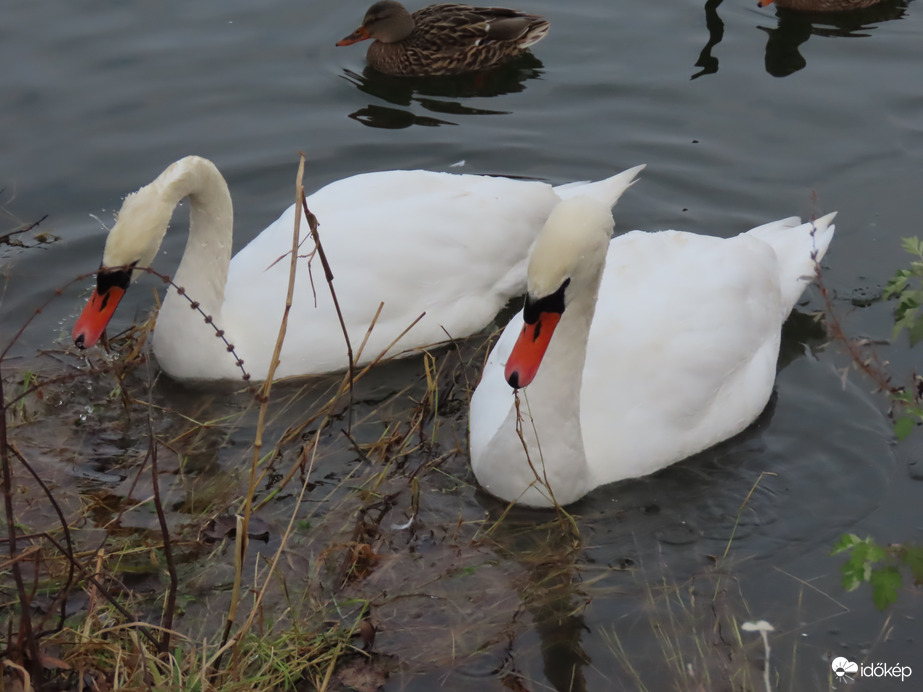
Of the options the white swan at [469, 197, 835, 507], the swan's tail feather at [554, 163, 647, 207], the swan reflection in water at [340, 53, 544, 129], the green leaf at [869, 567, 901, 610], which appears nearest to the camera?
the green leaf at [869, 567, 901, 610]

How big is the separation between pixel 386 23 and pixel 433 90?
2.22ft

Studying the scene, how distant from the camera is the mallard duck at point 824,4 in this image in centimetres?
1082

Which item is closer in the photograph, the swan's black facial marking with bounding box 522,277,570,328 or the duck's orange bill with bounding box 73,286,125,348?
the swan's black facial marking with bounding box 522,277,570,328

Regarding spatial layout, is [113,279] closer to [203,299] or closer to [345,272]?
[203,299]

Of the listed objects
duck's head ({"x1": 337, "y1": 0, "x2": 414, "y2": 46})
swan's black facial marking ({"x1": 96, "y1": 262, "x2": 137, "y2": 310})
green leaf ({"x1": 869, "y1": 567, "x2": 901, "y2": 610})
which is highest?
duck's head ({"x1": 337, "y1": 0, "x2": 414, "y2": 46})

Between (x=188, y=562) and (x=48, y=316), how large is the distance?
2744 millimetres

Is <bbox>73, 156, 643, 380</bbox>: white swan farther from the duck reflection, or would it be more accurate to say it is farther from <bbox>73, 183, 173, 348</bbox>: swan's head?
the duck reflection

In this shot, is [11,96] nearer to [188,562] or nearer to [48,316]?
[48,316]

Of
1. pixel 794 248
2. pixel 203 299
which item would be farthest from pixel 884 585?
pixel 203 299

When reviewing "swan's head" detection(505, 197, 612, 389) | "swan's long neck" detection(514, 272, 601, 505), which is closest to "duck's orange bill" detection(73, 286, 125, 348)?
"swan's long neck" detection(514, 272, 601, 505)

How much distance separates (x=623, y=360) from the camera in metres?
5.85

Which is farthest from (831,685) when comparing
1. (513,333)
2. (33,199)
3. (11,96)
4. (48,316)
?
(11,96)

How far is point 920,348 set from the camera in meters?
6.92

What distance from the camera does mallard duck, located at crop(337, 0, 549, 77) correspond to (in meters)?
10.0
